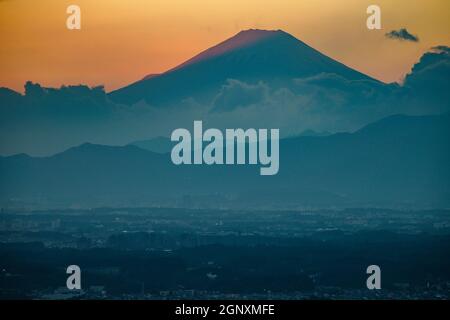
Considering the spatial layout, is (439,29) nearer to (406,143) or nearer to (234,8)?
(406,143)

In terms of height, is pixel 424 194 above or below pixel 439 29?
below

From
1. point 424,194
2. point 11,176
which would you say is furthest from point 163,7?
point 424,194

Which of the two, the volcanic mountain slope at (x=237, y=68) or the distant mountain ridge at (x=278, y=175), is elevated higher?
the volcanic mountain slope at (x=237, y=68)

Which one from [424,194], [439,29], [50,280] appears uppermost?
[439,29]

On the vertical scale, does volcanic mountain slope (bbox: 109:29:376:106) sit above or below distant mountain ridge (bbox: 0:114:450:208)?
above

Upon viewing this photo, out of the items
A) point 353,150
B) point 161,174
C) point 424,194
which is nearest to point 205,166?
point 161,174

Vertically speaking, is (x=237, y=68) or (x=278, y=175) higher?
(x=237, y=68)
